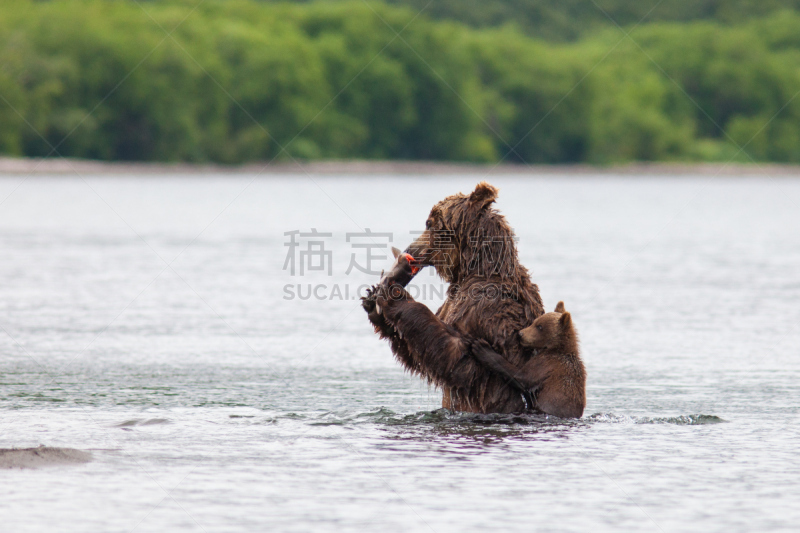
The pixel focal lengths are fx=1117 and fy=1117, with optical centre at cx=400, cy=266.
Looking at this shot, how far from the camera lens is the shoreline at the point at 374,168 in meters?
85.0

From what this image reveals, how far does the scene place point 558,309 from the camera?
27.8ft

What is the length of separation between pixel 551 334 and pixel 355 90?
9852cm

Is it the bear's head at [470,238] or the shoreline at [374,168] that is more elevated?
the shoreline at [374,168]

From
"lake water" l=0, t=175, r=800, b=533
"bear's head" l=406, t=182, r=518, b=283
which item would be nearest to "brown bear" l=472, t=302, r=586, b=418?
"lake water" l=0, t=175, r=800, b=533

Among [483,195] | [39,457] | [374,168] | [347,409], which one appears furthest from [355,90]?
[39,457]

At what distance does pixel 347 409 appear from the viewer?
9.76 meters

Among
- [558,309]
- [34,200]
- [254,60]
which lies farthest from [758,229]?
[254,60]

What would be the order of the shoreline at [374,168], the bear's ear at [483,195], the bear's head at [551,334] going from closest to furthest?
the bear's head at [551,334]
the bear's ear at [483,195]
the shoreline at [374,168]

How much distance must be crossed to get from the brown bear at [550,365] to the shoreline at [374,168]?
72950 millimetres

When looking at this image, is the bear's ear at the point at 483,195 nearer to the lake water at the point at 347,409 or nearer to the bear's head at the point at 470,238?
the bear's head at the point at 470,238

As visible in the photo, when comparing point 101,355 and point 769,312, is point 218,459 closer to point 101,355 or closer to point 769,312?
point 101,355

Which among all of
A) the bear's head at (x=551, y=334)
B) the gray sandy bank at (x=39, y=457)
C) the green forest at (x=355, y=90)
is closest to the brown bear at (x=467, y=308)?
the bear's head at (x=551, y=334)

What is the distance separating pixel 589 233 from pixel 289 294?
67.7 ft

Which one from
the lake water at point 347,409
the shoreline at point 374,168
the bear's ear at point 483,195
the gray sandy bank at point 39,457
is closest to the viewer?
the lake water at point 347,409
